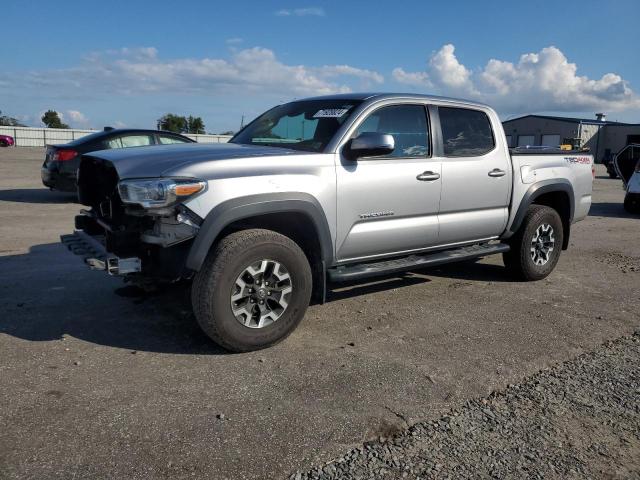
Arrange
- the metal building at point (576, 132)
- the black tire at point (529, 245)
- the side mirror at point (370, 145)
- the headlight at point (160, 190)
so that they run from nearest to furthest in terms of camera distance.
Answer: the headlight at point (160, 190)
the side mirror at point (370, 145)
the black tire at point (529, 245)
the metal building at point (576, 132)

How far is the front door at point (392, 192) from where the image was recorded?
4.42 metres

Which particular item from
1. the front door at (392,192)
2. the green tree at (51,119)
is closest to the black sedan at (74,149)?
the front door at (392,192)

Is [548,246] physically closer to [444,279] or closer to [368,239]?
[444,279]

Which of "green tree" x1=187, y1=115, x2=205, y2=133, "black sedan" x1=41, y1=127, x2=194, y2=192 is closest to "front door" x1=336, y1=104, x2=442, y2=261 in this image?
"black sedan" x1=41, y1=127, x2=194, y2=192

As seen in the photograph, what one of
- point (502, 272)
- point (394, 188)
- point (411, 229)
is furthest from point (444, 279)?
point (394, 188)

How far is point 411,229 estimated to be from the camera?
4891 millimetres

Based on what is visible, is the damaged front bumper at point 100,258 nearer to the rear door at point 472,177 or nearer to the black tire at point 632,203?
the rear door at point 472,177

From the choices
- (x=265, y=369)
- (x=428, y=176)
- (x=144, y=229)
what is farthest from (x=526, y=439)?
(x=144, y=229)

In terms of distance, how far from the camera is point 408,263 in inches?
192

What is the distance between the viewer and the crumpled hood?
147 inches

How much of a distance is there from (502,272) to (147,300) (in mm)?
4159

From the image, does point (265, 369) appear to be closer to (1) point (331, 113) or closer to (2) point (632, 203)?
(1) point (331, 113)

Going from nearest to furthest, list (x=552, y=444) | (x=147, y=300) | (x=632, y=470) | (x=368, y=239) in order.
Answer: (x=632, y=470) < (x=552, y=444) < (x=368, y=239) < (x=147, y=300)

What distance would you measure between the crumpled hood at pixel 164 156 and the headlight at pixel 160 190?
8 centimetres
